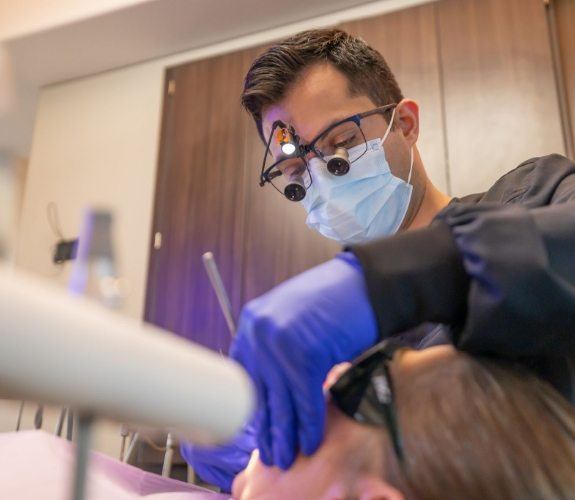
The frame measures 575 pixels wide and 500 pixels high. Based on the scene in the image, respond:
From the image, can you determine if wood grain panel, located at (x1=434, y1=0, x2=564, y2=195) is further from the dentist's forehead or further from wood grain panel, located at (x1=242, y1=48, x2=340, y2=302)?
the dentist's forehead

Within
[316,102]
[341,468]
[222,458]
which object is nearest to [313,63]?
[316,102]

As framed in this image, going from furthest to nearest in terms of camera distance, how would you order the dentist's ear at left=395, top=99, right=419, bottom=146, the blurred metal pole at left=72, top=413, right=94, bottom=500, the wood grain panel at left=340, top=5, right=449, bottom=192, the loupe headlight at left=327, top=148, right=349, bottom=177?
the wood grain panel at left=340, top=5, right=449, bottom=192 < the dentist's ear at left=395, top=99, right=419, bottom=146 < the loupe headlight at left=327, top=148, right=349, bottom=177 < the blurred metal pole at left=72, top=413, right=94, bottom=500

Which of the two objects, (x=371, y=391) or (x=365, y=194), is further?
(x=365, y=194)

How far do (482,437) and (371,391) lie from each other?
0.38 feet

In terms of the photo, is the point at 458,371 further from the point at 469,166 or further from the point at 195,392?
the point at 469,166

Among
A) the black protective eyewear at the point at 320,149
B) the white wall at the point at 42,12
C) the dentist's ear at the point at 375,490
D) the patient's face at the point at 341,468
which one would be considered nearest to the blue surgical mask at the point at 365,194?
the black protective eyewear at the point at 320,149

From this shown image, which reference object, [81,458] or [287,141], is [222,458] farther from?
[287,141]

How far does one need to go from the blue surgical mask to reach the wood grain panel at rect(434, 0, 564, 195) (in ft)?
4.00

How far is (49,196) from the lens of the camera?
13.1 feet

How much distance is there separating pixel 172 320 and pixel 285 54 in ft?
6.16

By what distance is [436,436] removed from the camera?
2.02 ft

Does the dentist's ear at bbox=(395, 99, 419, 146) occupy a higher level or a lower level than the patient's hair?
higher

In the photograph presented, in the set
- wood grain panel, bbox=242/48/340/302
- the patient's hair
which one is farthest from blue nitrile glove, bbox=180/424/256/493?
wood grain panel, bbox=242/48/340/302

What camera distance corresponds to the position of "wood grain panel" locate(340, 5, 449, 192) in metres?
2.77
